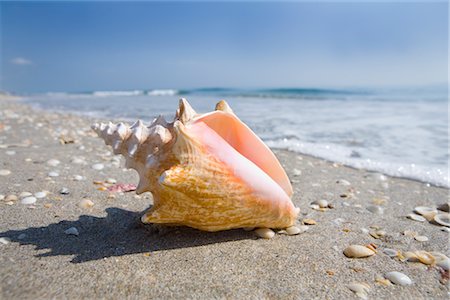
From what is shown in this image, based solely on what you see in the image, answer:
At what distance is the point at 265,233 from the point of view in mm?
2236

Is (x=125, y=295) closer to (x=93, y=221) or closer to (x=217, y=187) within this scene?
(x=217, y=187)

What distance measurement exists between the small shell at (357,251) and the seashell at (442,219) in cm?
90

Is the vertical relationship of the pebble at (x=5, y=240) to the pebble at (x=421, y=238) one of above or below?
above

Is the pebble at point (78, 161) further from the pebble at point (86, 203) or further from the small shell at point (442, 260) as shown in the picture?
the small shell at point (442, 260)

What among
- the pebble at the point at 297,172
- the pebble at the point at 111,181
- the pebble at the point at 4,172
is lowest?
the pebble at the point at 297,172

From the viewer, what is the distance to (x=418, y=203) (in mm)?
3146

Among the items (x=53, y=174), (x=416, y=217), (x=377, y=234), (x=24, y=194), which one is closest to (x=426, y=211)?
(x=416, y=217)

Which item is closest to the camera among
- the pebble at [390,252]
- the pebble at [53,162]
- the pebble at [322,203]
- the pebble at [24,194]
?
the pebble at [390,252]

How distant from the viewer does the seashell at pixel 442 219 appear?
8.44ft

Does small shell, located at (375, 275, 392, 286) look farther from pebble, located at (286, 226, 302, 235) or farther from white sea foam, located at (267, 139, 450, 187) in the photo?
white sea foam, located at (267, 139, 450, 187)

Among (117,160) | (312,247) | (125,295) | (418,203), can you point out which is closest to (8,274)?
(125,295)

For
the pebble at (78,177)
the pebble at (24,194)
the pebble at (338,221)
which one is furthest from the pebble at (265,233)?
the pebble at (78,177)

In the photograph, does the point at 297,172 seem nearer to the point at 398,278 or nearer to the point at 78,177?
the point at 398,278

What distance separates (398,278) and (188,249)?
3.90 feet
